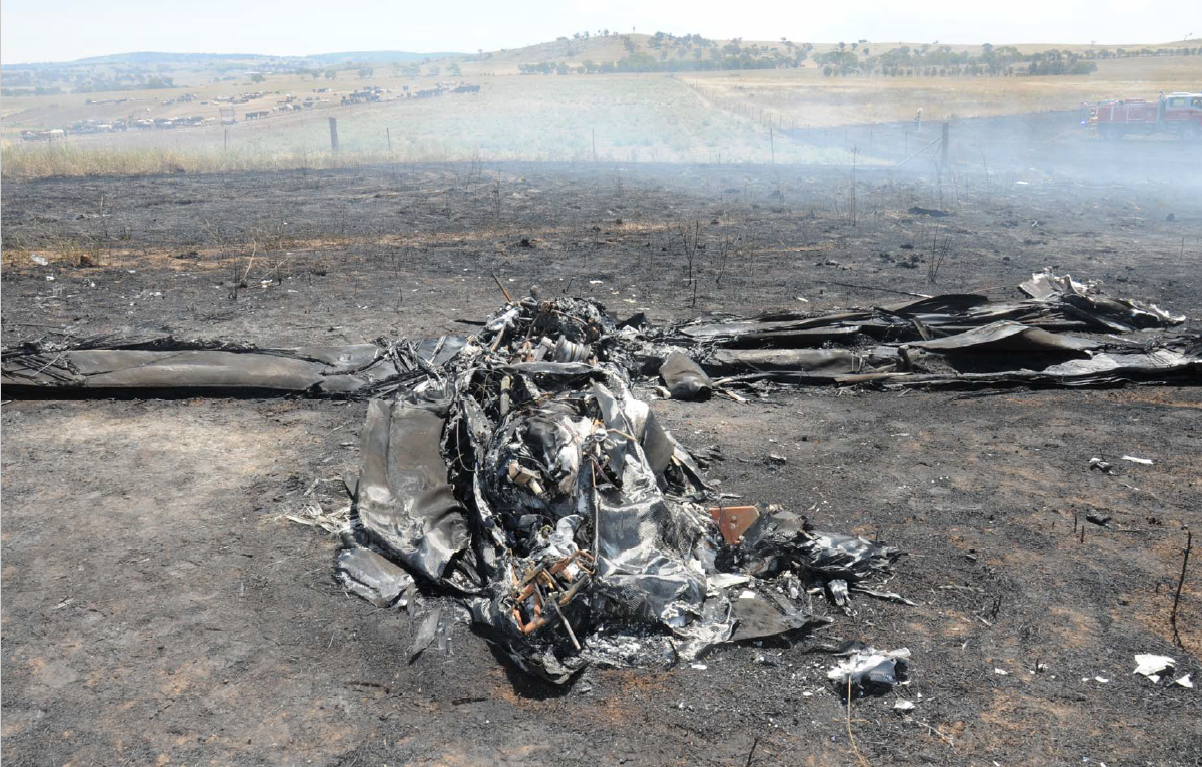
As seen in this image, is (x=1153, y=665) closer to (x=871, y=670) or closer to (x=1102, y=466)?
(x=871, y=670)

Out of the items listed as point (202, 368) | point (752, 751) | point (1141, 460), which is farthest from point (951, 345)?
point (202, 368)

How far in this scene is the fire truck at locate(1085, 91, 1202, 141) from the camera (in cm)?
2581

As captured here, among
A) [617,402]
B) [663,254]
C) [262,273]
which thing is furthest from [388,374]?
[663,254]

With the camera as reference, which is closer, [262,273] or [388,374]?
[388,374]

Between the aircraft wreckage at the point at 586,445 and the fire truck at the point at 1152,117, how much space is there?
2296 cm

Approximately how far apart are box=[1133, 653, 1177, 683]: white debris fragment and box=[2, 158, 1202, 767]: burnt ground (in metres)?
0.06

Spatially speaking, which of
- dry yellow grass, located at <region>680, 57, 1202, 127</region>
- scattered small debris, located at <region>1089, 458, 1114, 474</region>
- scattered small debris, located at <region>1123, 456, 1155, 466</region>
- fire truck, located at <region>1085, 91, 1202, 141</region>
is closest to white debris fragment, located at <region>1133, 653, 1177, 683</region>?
scattered small debris, located at <region>1089, 458, 1114, 474</region>

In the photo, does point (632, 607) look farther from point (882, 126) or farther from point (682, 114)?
point (682, 114)

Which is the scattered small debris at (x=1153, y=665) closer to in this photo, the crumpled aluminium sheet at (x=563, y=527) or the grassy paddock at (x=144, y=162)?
the crumpled aluminium sheet at (x=563, y=527)

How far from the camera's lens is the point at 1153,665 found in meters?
3.79

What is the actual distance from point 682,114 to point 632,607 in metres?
36.7

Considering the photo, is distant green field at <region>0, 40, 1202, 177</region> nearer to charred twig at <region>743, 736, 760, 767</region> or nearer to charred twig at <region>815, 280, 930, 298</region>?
charred twig at <region>815, 280, 930, 298</region>

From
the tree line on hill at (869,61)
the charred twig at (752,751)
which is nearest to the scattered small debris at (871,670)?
the charred twig at (752,751)

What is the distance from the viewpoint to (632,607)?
12.9 feet
